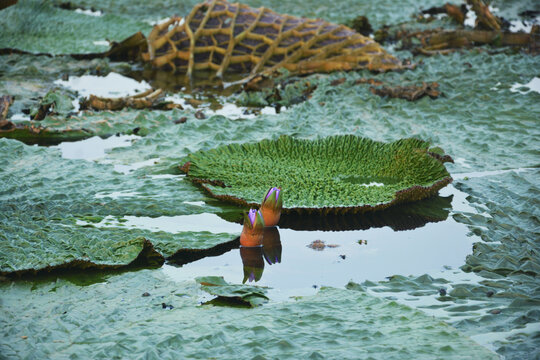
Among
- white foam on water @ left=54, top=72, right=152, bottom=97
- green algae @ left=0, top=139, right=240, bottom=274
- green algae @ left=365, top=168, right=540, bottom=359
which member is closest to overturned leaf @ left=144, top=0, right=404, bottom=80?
white foam on water @ left=54, top=72, right=152, bottom=97

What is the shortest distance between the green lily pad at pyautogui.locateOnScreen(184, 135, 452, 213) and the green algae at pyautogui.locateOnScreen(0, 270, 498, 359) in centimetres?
66

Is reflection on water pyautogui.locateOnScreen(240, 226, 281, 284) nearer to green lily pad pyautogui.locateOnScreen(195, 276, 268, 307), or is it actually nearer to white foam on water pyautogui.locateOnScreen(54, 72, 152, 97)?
green lily pad pyautogui.locateOnScreen(195, 276, 268, 307)

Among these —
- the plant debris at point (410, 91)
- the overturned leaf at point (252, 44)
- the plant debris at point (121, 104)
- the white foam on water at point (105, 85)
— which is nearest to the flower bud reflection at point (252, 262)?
the plant debris at point (121, 104)

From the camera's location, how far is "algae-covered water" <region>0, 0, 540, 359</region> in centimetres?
163

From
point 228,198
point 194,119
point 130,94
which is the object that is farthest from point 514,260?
point 130,94

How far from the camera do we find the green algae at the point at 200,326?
5.10 ft

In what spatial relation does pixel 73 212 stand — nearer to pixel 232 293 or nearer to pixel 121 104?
pixel 232 293

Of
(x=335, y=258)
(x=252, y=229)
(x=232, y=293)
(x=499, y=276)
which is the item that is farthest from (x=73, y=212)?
(x=499, y=276)

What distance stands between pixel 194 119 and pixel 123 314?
212 cm

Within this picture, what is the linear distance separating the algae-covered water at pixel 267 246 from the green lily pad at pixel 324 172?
59 millimetres

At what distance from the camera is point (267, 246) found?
229 centimetres

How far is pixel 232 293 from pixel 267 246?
43 centimetres

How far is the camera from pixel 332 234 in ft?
7.83

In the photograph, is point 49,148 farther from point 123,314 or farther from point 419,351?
point 419,351
